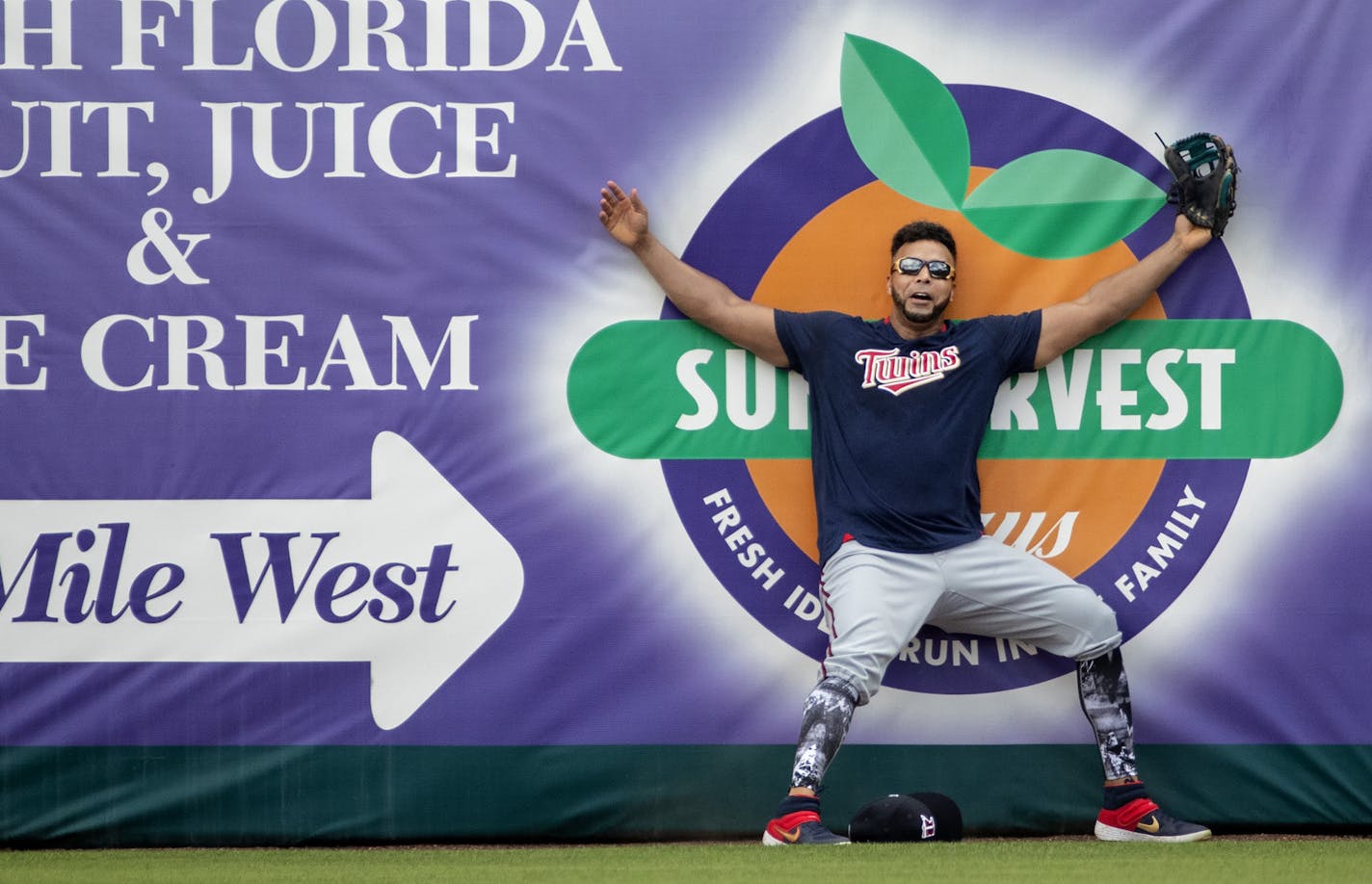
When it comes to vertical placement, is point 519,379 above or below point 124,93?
below

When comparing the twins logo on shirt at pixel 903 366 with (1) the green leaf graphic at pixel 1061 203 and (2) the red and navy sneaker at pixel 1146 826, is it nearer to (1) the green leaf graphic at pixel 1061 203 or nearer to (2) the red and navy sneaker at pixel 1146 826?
(1) the green leaf graphic at pixel 1061 203

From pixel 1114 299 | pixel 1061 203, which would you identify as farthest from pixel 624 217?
pixel 1114 299

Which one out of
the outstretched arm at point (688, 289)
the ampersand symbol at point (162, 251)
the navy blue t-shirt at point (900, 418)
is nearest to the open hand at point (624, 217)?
the outstretched arm at point (688, 289)

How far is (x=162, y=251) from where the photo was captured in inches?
174

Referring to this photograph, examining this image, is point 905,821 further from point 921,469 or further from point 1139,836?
point 921,469

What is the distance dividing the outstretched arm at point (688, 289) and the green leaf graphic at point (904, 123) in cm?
56

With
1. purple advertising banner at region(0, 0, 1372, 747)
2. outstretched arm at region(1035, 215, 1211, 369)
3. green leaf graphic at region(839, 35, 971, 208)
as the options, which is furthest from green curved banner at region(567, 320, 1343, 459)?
green leaf graphic at region(839, 35, 971, 208)

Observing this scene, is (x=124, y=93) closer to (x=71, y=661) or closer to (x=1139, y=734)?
(x=71, y=661)

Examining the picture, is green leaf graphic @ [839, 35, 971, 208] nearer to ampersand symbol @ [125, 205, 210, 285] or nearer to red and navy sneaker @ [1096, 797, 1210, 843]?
red and navy sneaker @ [1096, 797, 1210, 843]

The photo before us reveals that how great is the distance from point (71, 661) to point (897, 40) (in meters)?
2.94

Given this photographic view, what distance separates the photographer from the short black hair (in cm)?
427

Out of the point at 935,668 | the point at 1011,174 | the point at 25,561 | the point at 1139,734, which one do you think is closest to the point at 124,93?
the point at 25,561

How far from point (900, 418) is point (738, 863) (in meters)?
1.26

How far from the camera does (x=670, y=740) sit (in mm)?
4363
